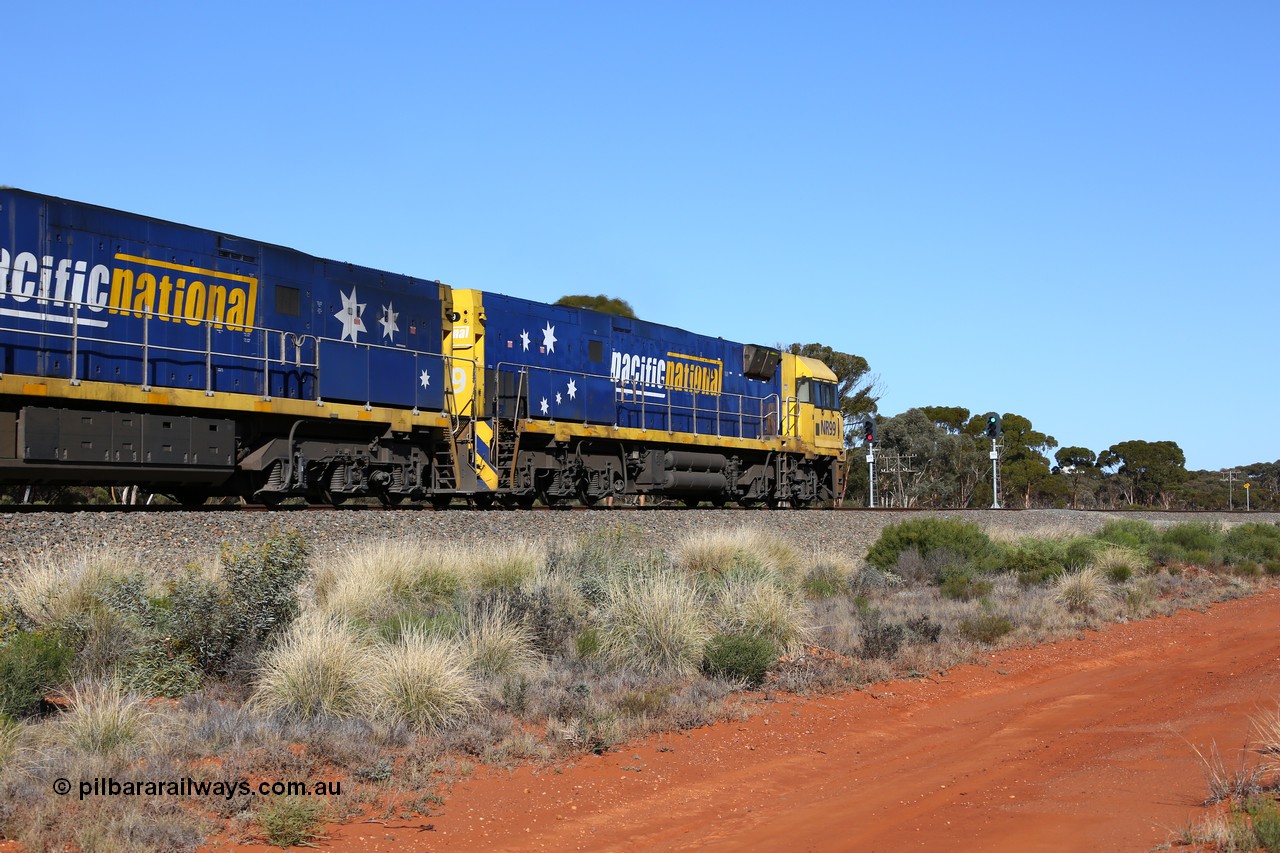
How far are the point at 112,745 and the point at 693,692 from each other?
4.51m

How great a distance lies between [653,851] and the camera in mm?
5836

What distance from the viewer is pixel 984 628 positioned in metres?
12.9

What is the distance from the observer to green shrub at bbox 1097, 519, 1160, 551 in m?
22.1

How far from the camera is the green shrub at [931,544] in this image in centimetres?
1822

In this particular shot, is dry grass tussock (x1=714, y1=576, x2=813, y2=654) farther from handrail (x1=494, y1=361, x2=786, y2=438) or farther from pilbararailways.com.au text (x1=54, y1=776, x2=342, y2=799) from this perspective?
handrail (x1=494, y1=361, x2=786, y2=438)

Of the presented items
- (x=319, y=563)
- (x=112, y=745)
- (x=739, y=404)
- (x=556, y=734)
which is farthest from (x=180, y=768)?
(x=739, y=404)

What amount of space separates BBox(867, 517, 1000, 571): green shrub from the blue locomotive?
6.86 meters

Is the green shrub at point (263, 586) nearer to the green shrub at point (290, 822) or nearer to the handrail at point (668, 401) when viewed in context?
the green shrub at point (290, 822)

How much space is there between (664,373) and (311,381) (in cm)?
1021

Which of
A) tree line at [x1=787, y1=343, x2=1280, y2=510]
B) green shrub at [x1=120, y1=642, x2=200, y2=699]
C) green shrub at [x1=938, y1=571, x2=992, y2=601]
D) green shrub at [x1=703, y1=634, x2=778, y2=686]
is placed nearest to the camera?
green shrub at [x1=120, y1=642, x2=200, y2=699]

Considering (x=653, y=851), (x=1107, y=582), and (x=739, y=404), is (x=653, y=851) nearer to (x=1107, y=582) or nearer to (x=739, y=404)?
(x=1107, y=582)

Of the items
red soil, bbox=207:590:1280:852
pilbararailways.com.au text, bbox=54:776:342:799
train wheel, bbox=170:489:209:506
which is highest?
train wheel, bbox=170:489:209:506

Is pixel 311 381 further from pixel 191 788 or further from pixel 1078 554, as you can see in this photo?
pixel 1078 554

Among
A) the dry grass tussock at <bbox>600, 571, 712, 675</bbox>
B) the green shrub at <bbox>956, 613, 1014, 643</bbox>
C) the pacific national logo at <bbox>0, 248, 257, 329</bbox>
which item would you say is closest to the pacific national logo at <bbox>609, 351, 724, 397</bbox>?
the pacific national logo at <bbox>0, 248, 257, 329</bbox>
